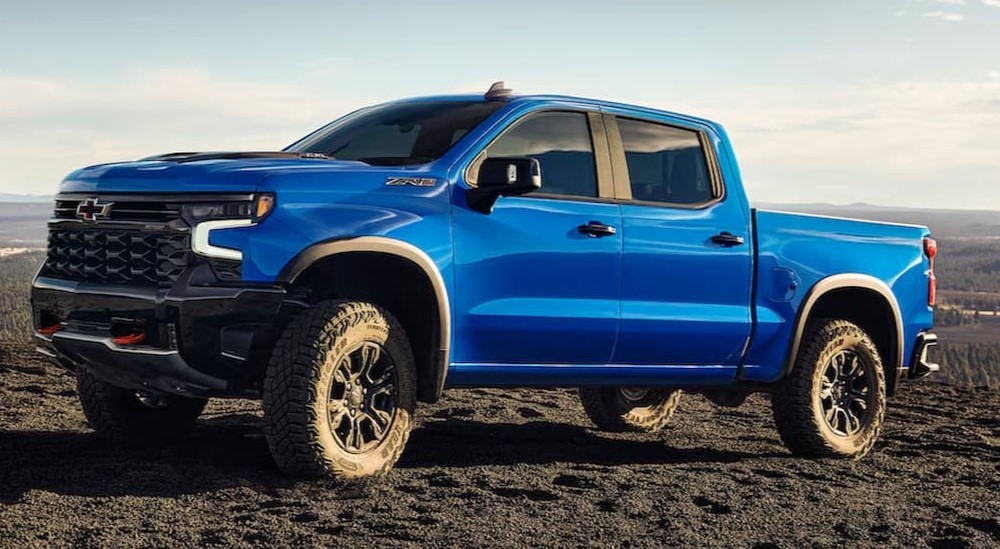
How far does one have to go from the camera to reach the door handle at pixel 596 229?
20.8 feet

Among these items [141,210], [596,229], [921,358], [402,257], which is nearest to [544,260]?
[596,229]

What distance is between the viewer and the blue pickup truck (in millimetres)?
5414

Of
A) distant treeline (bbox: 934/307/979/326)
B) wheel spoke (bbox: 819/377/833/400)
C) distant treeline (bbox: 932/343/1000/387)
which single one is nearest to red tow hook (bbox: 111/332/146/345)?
wheel spoke (bbox: 819/377/833/400)

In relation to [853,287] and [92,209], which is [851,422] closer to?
[853,287]

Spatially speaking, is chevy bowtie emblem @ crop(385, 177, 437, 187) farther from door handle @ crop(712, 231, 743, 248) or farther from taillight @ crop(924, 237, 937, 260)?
taillight @ crop(924, 237, 937, 260)

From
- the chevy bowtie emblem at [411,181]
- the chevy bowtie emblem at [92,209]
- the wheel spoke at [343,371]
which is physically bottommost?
the wheel spoke at [343,371]

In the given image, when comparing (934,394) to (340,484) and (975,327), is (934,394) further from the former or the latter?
(975,327)

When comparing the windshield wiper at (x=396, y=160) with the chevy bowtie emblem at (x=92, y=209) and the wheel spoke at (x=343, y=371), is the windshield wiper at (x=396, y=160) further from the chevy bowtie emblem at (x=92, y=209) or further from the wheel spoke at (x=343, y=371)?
the chevy bowtie emblem at (x=92, y=209)

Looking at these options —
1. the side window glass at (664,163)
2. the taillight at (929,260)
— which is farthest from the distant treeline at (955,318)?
the side window glass at (664,163)

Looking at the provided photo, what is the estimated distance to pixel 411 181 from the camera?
578cm

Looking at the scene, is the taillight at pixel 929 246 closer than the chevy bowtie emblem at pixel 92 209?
No

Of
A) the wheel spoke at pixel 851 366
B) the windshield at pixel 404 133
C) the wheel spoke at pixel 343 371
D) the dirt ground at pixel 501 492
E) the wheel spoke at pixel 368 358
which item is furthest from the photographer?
the wheel spoke at pixel 851 366

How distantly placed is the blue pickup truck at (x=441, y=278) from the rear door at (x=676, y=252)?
0.6 inches

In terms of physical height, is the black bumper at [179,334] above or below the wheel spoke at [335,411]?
above
